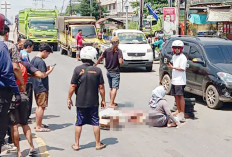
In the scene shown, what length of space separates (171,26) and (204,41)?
404 inches

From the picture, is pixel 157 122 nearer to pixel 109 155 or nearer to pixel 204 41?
pixel 109 155

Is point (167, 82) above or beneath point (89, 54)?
beneath

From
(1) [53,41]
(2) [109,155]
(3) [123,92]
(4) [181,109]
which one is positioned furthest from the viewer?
(1) [53,41]

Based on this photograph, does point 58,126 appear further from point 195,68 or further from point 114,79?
point 195,68

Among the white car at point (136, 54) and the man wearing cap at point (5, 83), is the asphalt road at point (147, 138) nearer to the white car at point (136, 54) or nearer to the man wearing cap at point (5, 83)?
the man wearing cap at point (5, 83)

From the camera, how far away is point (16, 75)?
5.63m

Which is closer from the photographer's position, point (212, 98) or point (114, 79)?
point (114, 79)

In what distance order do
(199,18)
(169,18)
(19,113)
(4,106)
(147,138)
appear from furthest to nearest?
(199,18) < (169,18) < (147,138) < (19,113) < (4,106)

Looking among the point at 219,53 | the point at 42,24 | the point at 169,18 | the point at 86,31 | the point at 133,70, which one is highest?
the point at 169,18

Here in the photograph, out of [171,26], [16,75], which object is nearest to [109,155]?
[16,75]

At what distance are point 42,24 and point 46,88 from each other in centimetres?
2509

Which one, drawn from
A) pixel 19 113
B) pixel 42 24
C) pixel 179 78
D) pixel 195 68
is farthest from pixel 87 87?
pixel 42 24

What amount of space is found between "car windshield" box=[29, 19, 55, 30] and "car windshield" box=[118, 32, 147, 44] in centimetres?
1382

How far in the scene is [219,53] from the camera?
37.1ft
